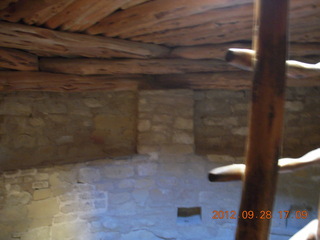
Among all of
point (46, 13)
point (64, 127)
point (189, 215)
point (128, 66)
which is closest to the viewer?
point (46, 13)

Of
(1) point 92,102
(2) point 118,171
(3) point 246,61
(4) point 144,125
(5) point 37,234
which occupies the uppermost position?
(3) point 246,61

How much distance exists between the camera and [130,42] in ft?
8.20

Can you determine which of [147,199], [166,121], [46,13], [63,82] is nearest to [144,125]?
[166,121]

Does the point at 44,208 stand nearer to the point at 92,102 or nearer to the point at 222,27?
the point at 92,102

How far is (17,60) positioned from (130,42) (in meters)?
0.92

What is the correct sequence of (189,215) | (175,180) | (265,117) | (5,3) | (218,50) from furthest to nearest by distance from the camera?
(189,215) < (175,180) < (218,50) < (5,3) < (265,117)

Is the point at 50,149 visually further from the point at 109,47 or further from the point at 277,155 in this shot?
the point at 277,155

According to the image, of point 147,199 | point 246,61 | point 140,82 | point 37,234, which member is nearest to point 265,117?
point 246,61

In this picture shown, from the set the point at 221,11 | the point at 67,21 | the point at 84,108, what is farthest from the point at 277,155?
the point at 84,108

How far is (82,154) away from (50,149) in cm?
32

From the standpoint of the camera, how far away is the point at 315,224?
1.38 m

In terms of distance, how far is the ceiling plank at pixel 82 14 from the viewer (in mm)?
1889

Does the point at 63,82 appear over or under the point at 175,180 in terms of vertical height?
over

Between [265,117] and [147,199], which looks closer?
[265,117]
